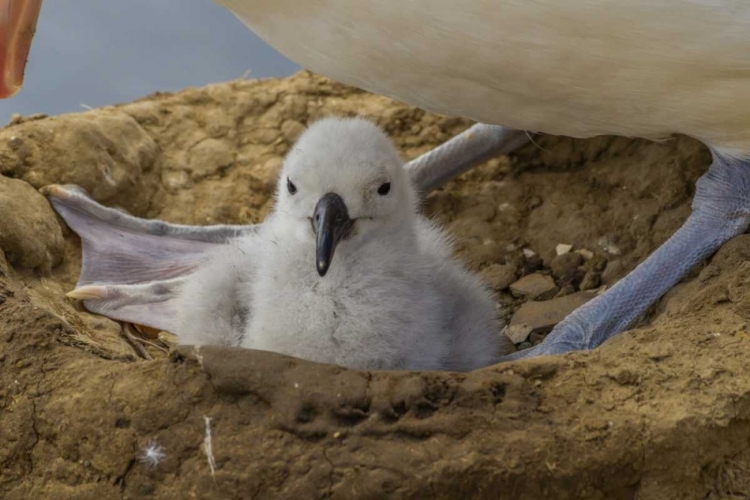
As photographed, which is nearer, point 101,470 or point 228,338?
point 101,470

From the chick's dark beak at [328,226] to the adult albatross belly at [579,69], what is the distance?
39 cm

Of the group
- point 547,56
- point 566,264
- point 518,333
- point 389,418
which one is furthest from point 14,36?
point 566,264

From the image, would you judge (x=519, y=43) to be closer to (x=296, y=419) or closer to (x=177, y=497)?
(x=296, y=419)

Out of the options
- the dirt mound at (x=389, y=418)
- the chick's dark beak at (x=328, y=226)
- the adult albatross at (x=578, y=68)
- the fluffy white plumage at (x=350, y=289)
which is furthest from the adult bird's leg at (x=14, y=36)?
the chick's dark beak at (x=328, y=226)

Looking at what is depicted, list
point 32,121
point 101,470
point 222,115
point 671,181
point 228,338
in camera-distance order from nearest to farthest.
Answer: point 101,470 < point 228,338 < point 671,181 < point 32,121 < point 222,115

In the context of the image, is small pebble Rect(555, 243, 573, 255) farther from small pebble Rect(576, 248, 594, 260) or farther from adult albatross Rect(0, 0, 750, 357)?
adult albatross Rect(0, 0, 750, 357)

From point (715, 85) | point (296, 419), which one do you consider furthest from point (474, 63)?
point (296, 419)

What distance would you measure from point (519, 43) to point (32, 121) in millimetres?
2003

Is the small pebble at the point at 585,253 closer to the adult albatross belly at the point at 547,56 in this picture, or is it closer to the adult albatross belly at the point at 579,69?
the adult albatross belly at the point at 579,69

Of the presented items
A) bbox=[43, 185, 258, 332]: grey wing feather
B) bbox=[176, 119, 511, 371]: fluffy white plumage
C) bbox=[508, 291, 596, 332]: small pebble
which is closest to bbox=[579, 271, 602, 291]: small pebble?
bbox=[508, 291, 596, 332]: small pebble

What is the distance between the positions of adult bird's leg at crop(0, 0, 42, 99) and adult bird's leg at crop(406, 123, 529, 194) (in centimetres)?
135

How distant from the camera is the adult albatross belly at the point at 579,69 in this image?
2.30m

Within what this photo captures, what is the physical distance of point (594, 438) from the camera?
79.2 inches

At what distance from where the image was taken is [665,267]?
276 centimetres
